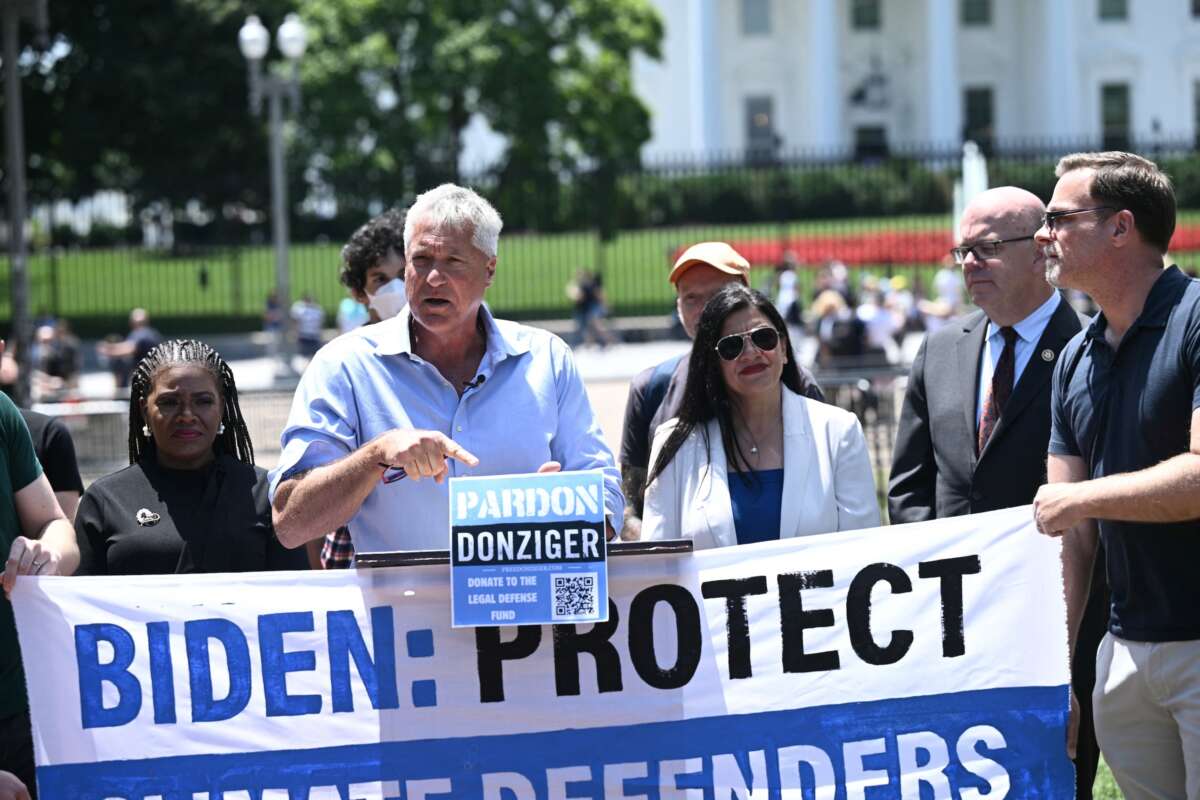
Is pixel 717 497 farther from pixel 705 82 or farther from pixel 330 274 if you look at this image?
pixel 705 82

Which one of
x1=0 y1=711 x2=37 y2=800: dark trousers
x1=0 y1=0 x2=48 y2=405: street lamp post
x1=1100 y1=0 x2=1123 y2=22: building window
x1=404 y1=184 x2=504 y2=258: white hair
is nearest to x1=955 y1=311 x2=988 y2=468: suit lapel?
x1=404 y1=184 x2=504 y2=258: white hair

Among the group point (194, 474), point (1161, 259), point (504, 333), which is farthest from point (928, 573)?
point (194, 474)

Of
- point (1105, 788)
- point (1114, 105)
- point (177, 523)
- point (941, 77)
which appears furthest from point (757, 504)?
point (1114, 105)

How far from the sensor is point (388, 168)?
37.4m

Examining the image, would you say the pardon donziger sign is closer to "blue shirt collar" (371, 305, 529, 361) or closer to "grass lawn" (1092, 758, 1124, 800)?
"blue shirt collar" (371, 305, 529, 361)

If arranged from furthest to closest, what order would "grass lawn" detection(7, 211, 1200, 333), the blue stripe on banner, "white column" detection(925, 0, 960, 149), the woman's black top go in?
1. "white column" detection(925, 0, 960, 149)
2. "grass lawn" detection(7, 211, 1200, 333)
3. the woman's black top
4. the blue stripe on banner

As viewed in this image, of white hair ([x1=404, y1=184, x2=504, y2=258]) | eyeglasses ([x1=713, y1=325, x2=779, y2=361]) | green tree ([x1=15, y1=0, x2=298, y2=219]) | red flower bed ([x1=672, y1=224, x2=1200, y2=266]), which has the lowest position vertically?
eyeglasses ([x1=713, y1=325, x2=779, y2=361])

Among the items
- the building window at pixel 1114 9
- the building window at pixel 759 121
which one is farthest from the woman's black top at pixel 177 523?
the building window at pixel 1114 9

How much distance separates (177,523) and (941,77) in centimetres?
6669

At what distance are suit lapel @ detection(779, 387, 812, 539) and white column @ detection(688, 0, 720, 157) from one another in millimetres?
64481

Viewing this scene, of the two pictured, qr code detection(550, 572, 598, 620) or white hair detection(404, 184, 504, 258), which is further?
white hair detection(404, 184, 504, 258)

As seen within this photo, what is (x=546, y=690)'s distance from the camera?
4406 millimetres

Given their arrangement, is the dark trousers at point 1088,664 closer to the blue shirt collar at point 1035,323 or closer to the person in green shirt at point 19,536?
the blue shirt collar at point 1035,323

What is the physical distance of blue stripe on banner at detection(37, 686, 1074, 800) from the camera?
14.3ft
